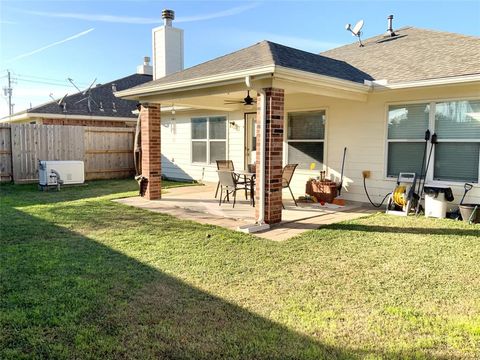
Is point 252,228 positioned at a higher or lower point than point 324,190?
lower

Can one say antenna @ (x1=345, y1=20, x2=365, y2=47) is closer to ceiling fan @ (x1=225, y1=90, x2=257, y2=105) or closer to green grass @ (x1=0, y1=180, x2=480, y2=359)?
ceiling fan @ (x1=225, y1=90, x2=257, y2=105)

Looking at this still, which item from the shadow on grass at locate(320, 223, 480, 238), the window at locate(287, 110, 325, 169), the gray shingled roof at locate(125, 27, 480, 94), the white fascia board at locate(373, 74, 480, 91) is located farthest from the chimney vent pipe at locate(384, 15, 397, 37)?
the shadow on grass at locate(320, 223, 480, 238)

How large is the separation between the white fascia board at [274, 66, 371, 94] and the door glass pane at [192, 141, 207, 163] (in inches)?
236

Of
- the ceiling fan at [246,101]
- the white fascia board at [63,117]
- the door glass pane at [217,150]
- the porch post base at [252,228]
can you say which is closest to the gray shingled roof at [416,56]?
the ceiling fan at [246,101]

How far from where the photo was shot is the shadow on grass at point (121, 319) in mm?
2510

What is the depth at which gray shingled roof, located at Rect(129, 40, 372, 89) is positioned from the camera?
237 inches

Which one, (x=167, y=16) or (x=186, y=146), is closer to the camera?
(x=186, y=146)

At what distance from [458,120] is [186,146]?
27.1 feet

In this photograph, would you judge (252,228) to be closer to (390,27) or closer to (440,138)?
(440,138)

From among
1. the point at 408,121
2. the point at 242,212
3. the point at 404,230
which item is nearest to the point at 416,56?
the point at 408,121

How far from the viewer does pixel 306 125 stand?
29.0 ft

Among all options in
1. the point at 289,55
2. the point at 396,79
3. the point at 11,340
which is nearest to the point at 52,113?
the point at 289,55

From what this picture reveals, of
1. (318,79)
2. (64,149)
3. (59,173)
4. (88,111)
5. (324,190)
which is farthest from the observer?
(88,111)

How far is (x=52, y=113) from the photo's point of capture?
1552 cm
